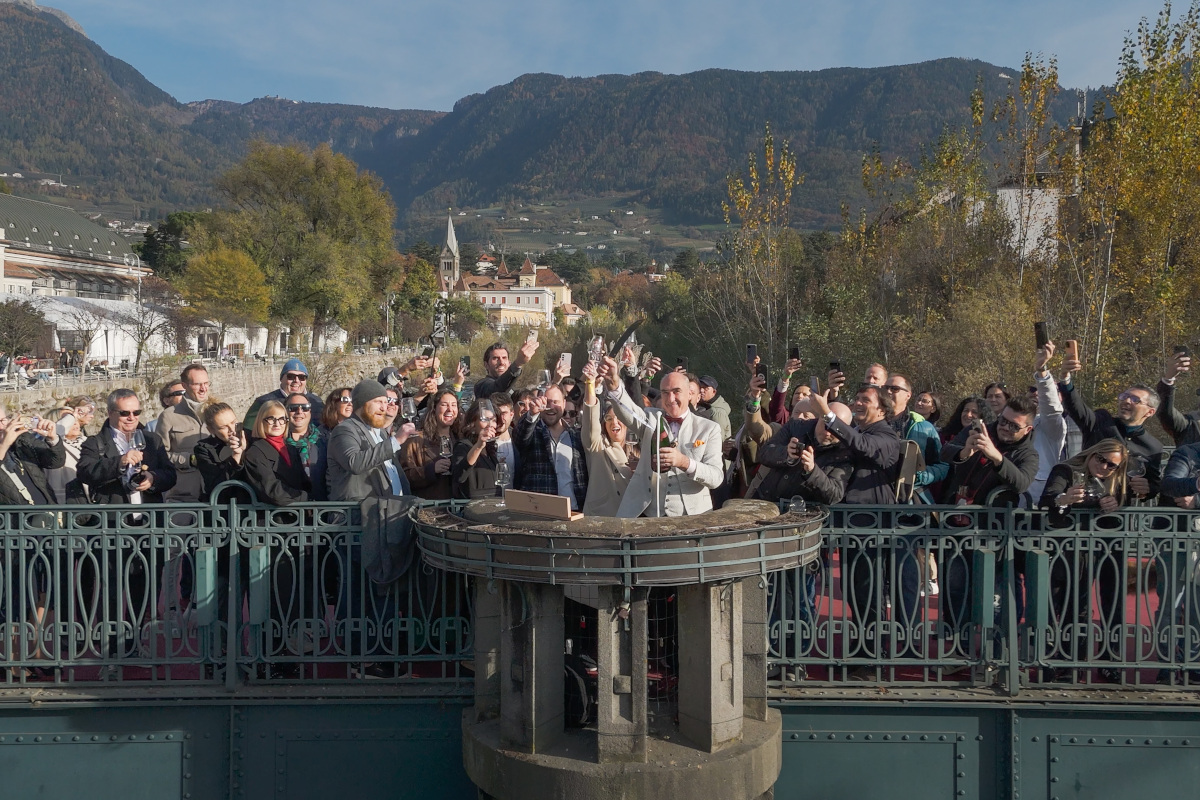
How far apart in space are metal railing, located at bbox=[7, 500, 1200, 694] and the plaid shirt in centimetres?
112

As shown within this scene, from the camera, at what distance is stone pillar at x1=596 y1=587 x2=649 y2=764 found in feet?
15.2

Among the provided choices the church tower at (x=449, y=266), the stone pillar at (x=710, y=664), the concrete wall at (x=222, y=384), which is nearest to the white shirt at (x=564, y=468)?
the stone pillar at (x=710, y=664)

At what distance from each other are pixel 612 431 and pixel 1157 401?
4032mm

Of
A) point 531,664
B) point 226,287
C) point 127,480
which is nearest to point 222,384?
point 226,287

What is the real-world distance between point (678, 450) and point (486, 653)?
151cm

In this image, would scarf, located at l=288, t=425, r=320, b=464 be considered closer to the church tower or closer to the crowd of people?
the crowd of people

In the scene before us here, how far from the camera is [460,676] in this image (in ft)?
18.9

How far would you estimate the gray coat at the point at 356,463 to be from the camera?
6.00 metres

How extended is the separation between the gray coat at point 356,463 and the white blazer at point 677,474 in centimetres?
151

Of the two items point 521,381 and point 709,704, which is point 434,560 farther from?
point 521,381

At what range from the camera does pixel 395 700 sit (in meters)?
5.63

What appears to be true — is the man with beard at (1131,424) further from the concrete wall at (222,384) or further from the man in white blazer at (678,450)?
the concrete wall at (222,384)

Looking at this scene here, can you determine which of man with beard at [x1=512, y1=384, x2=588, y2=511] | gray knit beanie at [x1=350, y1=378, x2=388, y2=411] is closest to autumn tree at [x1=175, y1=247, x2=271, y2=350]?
gray knit beanie at [x1=350, y1=378, x2=388, y2=411]

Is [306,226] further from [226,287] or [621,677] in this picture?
[621,677]
